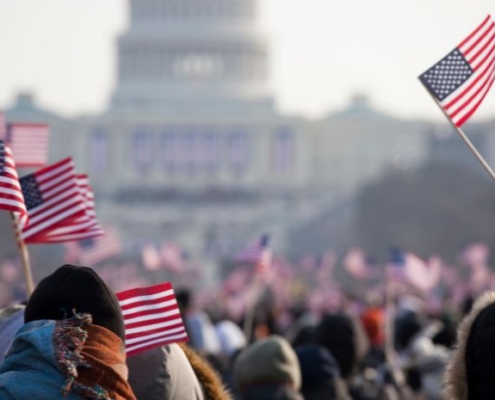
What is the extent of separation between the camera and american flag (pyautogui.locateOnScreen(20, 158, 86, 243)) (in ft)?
35.3

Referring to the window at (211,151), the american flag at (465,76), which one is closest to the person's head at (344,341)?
the american flag at (465,76)

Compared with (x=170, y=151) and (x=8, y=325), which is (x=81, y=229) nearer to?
(x=8, y=325)

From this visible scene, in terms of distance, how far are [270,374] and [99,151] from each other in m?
144

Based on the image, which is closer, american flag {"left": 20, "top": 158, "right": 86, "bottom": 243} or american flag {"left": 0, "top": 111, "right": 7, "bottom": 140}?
american flag {"left": 20, "top": 158, "right": 86, "bottom": 243}

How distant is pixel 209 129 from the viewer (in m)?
157

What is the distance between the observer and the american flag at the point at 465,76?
342 inches

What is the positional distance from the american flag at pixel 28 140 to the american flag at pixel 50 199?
3.44 meters

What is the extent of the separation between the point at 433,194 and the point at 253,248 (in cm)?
8541

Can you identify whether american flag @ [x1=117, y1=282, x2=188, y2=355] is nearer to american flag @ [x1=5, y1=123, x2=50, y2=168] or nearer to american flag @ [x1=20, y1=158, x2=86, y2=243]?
american flag @ [x1=20, y1=158, x2=86, y2=243]

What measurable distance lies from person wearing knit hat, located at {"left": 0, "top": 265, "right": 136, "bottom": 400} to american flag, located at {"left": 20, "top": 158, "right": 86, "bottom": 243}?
413cm

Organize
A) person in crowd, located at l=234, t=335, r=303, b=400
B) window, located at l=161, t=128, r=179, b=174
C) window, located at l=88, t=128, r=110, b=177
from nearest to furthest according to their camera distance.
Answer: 1. person in crowd, located at l=234, t=335, r=303, b=400
2. window, located at l=88, t=128, r=110, b=177
3. window, located at l=161, t=128, r=179, b=174

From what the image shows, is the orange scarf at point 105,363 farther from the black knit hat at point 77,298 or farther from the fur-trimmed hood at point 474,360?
the fur-trimmed hood at point 474,360

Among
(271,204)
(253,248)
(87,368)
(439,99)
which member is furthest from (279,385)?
(271,204)

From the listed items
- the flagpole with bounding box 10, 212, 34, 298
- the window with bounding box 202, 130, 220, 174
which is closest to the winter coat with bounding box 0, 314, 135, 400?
the flagpole with bounding box 10, 212, 34, 298
